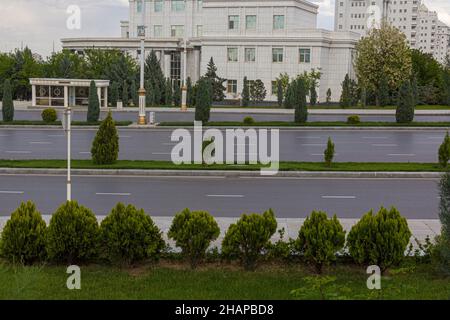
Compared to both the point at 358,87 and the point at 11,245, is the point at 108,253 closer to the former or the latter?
the point at 11,245

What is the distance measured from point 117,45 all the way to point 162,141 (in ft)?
169

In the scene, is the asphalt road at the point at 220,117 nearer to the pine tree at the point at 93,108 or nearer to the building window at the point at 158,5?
the pine tree at the point at 93,108

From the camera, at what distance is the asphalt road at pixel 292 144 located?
80.8 ft

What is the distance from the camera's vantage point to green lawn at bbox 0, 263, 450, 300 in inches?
297

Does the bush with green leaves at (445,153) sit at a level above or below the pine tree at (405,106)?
below

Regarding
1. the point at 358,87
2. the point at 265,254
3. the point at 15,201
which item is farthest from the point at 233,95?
the point at 265,254

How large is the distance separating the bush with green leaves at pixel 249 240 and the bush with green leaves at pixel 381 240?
1310 mm

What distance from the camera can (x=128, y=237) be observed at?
30.5ft

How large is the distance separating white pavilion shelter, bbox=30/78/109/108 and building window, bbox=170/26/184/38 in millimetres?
28854

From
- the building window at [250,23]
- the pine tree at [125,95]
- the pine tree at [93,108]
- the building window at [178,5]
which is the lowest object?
the pine tree at [93,108]

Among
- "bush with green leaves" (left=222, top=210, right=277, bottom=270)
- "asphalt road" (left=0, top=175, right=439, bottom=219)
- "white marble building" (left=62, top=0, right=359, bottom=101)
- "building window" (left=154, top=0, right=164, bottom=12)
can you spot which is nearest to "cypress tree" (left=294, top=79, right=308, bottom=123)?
"asphalt road" (left=0, top=175, right=439, bottom=219)

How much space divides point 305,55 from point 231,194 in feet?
181

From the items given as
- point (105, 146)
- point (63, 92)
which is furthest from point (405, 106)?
point (63, 92)

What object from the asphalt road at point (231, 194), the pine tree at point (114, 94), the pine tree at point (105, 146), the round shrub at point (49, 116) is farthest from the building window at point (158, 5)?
the asphalt road at point (231, 194)
